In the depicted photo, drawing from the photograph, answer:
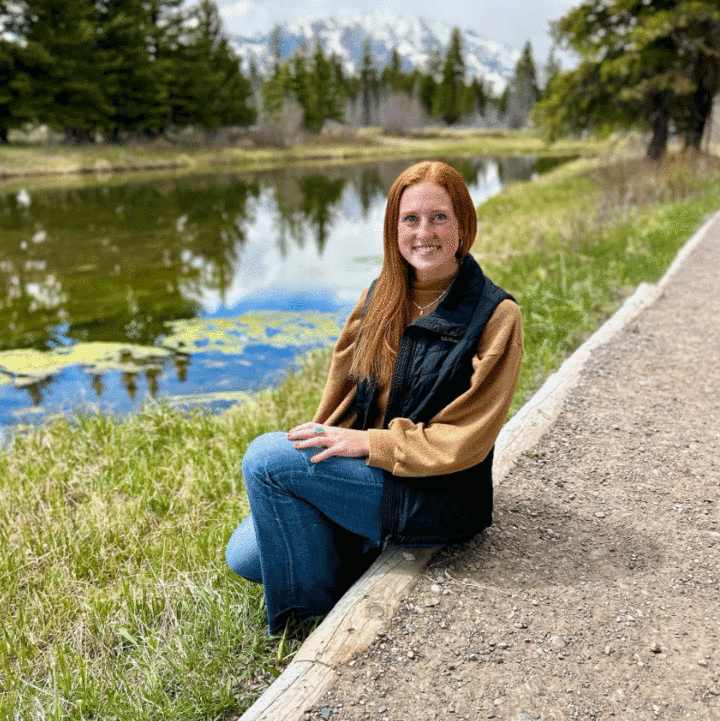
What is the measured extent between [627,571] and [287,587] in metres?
1.27

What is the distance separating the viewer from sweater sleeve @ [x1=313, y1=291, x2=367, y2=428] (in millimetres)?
2668

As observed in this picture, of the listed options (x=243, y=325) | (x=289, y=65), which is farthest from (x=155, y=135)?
(x=243, y=325)

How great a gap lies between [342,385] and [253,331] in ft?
20.3

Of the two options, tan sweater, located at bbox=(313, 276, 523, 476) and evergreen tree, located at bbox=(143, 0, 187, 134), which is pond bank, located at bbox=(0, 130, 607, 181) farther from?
tan sweater, located at bbox=(313, 276, 523, 476)

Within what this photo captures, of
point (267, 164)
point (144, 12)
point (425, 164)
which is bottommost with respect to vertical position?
point (267, 164)

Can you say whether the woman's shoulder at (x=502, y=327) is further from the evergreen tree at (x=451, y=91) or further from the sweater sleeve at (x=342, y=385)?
the evergreen tree at (x=451, y=91)

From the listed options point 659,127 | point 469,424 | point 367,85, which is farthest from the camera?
point 367,85

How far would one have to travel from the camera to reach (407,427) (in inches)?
92.6

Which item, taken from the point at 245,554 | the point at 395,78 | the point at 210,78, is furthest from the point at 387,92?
the point at 245,554

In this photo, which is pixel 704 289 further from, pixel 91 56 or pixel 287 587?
pixel 91 56

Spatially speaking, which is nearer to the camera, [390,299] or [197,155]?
[390,299]

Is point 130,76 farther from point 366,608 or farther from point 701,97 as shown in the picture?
point 366,608

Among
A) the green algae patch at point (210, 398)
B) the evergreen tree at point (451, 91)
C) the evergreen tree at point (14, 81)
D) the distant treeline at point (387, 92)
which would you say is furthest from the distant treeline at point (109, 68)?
the evergreen tree at point (451, 91)

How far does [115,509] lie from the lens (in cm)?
399
